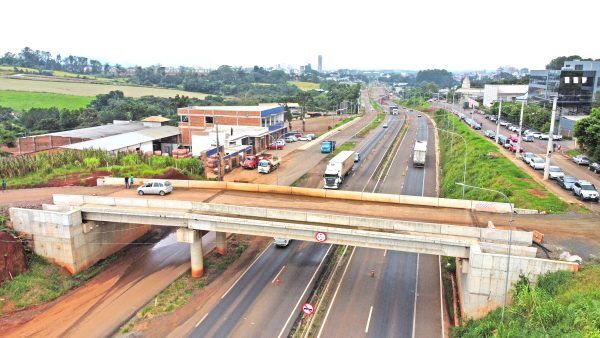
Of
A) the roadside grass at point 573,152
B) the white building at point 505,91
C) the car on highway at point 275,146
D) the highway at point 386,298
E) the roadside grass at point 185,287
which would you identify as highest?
the white building at point 505,91

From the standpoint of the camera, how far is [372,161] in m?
83.4

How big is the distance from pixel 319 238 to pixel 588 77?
344 feet

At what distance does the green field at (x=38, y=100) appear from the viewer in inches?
6348

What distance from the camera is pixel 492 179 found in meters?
53.7

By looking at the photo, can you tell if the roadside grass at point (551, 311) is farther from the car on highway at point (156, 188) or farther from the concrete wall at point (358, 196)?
the car on highway at point (156, 188)

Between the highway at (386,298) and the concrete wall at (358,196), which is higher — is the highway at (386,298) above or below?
below

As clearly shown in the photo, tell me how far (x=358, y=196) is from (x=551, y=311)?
19893 millimetres

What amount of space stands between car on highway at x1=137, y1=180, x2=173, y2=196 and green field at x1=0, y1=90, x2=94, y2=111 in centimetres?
13930

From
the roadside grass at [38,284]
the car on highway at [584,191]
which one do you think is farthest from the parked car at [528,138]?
the roadside grass at [38,284]

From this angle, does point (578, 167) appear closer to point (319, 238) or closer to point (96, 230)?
point (319, 238)

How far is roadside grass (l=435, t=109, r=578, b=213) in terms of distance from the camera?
4309 cm

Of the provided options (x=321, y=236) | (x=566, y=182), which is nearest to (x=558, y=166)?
(x=566, y=182)

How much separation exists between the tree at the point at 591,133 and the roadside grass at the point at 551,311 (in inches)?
1430

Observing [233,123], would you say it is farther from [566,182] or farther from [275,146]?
[566,182]
